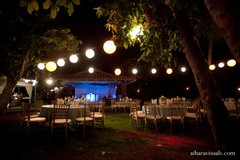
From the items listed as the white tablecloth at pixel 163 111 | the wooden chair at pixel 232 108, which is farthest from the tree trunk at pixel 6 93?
the wooden chair at pixel 232 108

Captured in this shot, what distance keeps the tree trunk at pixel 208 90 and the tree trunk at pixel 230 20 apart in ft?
2.86

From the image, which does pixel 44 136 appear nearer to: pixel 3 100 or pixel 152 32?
pixel 3 100

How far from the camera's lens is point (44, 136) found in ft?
22.4

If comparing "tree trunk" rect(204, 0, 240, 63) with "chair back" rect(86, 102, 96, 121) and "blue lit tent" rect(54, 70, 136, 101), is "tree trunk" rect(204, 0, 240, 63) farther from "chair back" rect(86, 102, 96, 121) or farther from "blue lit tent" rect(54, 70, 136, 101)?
"blue lit tent" rect(54, 70, 136, 101)

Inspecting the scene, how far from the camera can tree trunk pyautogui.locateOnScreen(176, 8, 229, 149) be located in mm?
2150

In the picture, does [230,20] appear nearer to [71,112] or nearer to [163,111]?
[71,112]

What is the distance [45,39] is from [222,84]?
15715mm

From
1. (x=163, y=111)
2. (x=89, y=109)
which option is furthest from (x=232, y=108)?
(x=89, y=109)

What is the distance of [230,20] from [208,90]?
1.02 metres

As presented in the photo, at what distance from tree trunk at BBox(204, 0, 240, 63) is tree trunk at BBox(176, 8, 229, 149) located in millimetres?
872

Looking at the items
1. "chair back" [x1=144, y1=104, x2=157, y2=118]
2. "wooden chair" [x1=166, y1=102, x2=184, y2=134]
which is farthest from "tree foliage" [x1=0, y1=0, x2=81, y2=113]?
"wooden chair" [x1=166, y1=102, x2=184, y2=134]

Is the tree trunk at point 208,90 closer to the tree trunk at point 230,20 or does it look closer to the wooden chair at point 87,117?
the tree trunk at point 230,20

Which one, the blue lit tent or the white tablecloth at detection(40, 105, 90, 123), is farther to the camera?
the blue lit tent

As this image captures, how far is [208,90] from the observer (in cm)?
223
